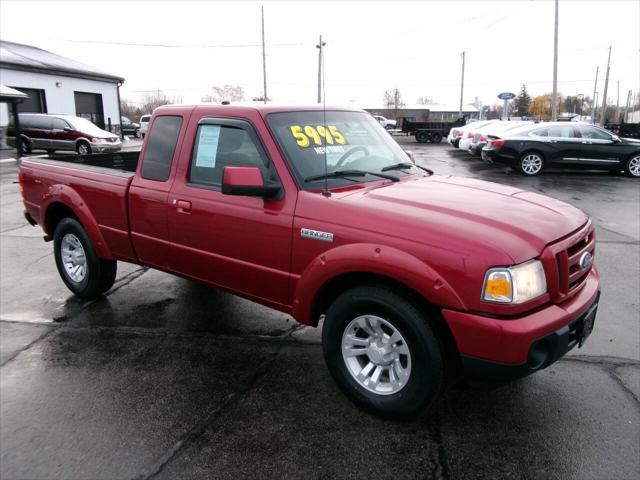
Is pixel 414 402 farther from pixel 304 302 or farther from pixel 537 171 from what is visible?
pixel 537 171

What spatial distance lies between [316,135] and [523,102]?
116965 mm

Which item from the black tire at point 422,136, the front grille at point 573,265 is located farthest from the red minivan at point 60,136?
the front grille at point 573,265

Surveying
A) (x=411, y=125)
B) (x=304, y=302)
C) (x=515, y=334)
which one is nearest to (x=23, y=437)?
(x=304, y=302)

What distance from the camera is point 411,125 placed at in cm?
3562

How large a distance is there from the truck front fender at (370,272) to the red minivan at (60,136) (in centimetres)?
2025

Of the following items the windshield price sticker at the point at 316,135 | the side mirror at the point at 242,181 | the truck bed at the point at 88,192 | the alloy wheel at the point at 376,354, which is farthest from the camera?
the truck bed at the point at 88,192

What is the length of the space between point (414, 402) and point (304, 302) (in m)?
0.91

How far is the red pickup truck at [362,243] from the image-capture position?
2670 millimetres

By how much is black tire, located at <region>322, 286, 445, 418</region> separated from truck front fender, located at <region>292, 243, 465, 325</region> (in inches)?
5.3

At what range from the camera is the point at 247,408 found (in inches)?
129

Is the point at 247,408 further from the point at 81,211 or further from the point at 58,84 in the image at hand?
the point at 58,84

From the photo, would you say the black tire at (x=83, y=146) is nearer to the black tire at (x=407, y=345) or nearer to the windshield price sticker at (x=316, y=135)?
the windshield price sticker at (x=316, y=135)

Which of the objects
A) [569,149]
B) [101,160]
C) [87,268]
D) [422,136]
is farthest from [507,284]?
[422,136]

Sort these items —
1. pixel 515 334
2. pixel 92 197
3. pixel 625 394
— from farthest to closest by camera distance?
pixel 92 197, pixel 625 394, pixel 515 334
